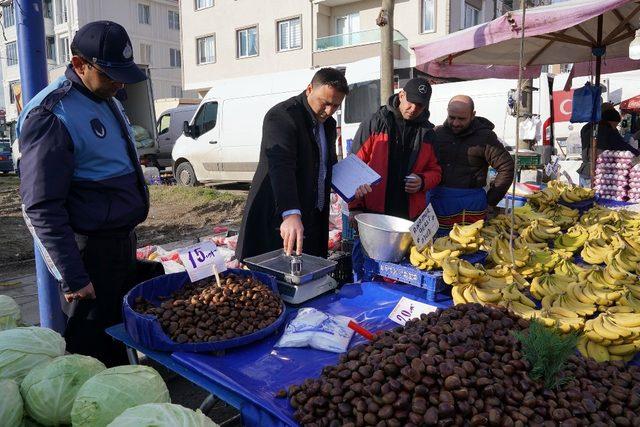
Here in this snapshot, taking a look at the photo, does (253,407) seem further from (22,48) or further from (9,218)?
(9,218)

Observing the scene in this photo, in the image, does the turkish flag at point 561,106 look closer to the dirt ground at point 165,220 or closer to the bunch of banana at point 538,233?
the dirt ground at point 165,220

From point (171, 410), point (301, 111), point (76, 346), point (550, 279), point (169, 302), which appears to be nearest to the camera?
point (171, 410)

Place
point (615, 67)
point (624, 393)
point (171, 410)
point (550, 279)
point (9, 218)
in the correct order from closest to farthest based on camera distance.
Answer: point (171, 410)
point (624, 393)
point (550, 279)
point (615, 67)
point (9, 218)

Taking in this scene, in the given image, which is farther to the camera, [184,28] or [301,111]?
[184,28]

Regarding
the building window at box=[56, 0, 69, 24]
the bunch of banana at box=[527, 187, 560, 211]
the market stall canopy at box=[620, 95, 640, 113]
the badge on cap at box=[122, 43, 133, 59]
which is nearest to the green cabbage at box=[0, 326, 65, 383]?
the badge on cap at box=[122, 43, 133, 59]

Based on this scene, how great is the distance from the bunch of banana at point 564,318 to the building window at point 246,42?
27.5 meters

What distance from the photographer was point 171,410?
4.42ft

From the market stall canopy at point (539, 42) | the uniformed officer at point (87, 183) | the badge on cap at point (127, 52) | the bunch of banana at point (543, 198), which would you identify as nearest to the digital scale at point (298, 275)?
the uniformed officer at point (87, 183)

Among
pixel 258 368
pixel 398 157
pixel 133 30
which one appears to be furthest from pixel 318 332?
pixel 133 30

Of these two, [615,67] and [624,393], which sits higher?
[615,67]

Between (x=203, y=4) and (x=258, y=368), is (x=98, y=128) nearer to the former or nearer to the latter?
(x=258, y=368)

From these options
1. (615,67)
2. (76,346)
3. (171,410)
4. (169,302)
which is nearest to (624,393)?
(171,410)

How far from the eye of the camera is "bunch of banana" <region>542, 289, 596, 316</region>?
88.1 inches

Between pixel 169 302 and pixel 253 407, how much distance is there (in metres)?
0.70
